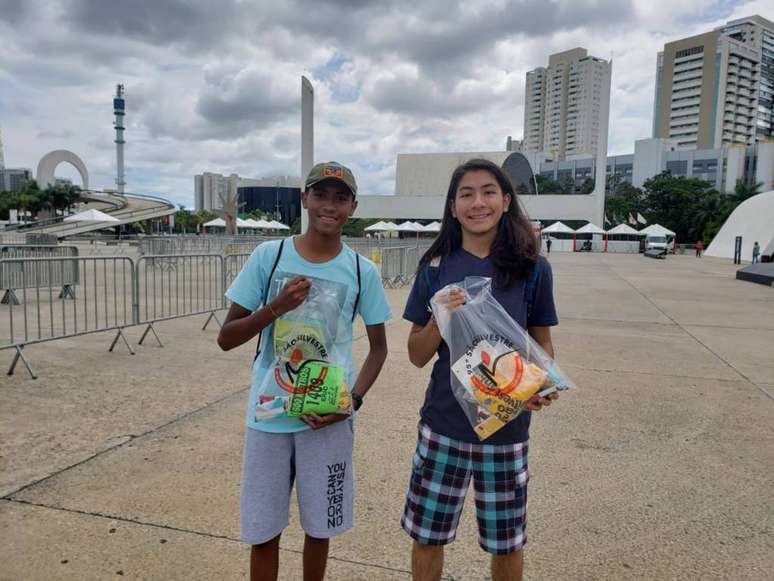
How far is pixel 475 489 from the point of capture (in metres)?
1.88

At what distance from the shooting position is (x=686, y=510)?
293cm

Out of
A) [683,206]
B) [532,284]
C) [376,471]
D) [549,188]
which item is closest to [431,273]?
[532,284]

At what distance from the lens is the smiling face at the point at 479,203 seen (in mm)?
1896

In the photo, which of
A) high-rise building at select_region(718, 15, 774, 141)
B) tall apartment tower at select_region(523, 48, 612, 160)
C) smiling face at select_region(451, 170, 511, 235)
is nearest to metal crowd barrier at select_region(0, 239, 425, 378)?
smiling face at select_region(451, 170, 511, 235)

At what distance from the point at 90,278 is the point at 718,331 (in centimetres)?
1434

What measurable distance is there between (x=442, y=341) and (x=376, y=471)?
1.67m

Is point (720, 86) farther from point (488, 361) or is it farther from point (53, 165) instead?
point (488, 361)

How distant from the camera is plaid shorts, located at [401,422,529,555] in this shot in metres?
1.85

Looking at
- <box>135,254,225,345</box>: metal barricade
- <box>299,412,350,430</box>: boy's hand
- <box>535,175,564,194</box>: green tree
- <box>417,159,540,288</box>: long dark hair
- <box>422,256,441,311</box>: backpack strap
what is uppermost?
<box>535,175,564,194</box>: green tree

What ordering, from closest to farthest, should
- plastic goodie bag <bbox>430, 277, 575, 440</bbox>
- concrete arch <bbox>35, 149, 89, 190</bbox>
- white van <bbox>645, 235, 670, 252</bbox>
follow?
plastic goodie bag <bbox>430, 277, 575, 440</bbox>, white van <bbox>645, 235, 670, 252</bbox>, concrete arch <bbox>35, 149, 89, 190</bbox>

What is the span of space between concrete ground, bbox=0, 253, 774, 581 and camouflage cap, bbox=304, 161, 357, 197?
1628 mm

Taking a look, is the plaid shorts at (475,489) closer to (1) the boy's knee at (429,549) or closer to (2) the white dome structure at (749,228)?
(1) the boy's knee at (429,549)

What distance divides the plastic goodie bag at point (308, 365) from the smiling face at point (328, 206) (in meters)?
0.20

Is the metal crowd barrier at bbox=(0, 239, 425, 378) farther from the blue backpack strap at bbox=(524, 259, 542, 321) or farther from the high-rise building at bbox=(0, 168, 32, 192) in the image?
the high-rise building at bbox=(0, 168, 32, 192)
